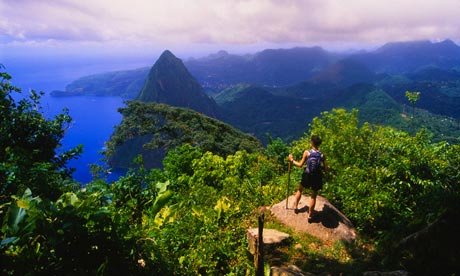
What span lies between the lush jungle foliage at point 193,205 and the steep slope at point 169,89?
16681 cm

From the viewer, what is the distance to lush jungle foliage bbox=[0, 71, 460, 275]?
242 centimetres

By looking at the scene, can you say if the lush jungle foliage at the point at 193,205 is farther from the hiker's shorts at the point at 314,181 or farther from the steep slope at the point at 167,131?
the steep slope at the point at 167,131

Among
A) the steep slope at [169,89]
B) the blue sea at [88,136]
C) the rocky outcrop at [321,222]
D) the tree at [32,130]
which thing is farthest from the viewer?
the steep slope at [169,89]

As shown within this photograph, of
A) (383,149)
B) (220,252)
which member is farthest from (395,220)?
(220,252)

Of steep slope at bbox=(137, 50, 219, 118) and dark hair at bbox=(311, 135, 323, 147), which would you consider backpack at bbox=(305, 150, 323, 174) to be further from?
steep slope at bbox=(137, 50, 219, 118)

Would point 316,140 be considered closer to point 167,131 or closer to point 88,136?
point 167,131

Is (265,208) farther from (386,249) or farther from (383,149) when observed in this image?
(383,149)

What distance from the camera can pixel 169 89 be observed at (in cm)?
18588

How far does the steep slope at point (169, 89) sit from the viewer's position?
178m

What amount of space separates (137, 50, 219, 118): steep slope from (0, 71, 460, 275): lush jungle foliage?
167 meters

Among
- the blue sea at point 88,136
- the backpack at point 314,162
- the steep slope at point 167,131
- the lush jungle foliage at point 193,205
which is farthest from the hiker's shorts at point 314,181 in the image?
the blue sea at point 88,136

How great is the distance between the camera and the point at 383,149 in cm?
984

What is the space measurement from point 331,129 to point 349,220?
5997 millimetres

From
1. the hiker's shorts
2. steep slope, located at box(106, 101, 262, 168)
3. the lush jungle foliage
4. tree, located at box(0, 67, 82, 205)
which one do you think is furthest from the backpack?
steep slope, located at box(106, 101, 262, 168)
